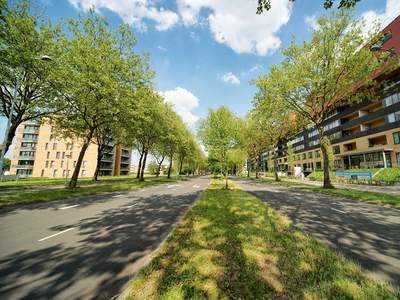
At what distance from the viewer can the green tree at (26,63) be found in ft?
43.1

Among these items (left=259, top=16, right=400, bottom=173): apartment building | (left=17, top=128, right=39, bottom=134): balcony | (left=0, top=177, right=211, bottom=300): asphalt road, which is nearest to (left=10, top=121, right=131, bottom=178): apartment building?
(left=17, top=128, right=39, bottom=134): balcony

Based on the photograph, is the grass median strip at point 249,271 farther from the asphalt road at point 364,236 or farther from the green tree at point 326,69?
the green tree at point 326,69

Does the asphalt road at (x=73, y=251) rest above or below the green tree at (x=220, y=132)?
below

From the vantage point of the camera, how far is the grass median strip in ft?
7.66

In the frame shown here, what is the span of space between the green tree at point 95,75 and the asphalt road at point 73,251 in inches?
432

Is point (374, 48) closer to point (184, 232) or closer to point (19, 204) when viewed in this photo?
point (184, 232)

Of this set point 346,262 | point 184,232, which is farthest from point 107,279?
point 346,262

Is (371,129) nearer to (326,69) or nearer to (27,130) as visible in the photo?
(326,69)

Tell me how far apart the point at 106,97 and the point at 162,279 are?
16.7 m

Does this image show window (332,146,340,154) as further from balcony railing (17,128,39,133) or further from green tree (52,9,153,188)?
balcony railing (17,128,39,133)

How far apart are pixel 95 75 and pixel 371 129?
4684 cm

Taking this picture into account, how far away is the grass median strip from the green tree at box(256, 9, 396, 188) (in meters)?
16.5

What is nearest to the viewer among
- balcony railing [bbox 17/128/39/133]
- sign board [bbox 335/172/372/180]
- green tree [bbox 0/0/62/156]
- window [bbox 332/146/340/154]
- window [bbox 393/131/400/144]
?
green tree [bbox 0/0/62/156]

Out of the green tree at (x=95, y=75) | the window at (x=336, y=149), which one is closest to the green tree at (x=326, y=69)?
the green tree at (x=95, y=75)
